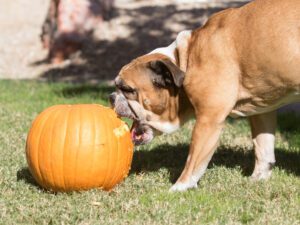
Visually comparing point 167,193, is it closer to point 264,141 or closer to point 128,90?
point 128,90

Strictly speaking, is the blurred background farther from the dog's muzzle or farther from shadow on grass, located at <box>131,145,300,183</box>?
the dog's muzzle

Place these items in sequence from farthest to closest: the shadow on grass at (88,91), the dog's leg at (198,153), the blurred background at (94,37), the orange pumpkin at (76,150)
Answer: the blurred background at (94,37), the shadow on grass at (88,91), the dog's leg at (198,153), the orange pumpkin at (76,150)

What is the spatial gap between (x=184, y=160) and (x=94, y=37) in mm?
8176

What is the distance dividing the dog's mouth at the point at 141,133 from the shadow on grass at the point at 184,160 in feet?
1.25

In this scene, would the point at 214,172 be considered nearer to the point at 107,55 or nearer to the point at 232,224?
the point at 232,224

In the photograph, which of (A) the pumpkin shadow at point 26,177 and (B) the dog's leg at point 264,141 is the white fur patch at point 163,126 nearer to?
(B) the dog's leg at point 264,141

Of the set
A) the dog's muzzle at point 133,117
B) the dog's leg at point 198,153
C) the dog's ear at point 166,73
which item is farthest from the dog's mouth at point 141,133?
the dog's leg at point 198,153

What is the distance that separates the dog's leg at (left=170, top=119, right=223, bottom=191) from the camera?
518 cm

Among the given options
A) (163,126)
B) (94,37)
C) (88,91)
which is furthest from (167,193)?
(94,37)

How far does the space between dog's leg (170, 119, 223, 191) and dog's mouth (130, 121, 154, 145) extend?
57 centimetres

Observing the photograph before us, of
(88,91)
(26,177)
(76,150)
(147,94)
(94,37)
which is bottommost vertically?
(94,37)

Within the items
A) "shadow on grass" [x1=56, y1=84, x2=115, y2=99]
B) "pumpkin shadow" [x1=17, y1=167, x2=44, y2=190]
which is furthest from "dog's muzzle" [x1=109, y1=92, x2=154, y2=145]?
"shadow on grass" [x1=56, y1=84, x2=115, y2=99]

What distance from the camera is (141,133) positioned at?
568 centimetres

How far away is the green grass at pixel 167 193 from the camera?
4492mm
